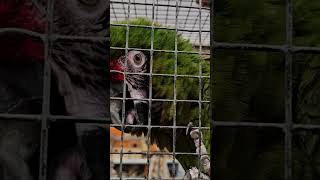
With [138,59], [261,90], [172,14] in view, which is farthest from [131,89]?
[261,90]

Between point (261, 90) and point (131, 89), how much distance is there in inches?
62.5

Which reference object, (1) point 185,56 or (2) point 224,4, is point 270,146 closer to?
(2) point 224,4

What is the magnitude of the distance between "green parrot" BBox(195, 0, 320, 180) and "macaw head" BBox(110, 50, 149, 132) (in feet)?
4.84

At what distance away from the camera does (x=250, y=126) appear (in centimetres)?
64

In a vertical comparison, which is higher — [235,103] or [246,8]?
[246,8]

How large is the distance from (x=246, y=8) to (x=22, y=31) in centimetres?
30

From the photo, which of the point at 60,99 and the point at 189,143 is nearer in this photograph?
the point at 60,99

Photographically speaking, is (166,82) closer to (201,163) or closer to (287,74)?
(201,163)

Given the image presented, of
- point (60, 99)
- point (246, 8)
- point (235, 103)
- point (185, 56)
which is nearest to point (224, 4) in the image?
point (246, 8)

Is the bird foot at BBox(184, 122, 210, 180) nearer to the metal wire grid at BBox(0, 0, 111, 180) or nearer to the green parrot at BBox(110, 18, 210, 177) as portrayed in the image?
the green parrot at BBox(110, 18, 210, 177)

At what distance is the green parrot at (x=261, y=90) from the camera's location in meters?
0.64

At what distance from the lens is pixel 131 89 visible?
2.21 meters

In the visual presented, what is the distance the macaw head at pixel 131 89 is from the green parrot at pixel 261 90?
147 centimetres

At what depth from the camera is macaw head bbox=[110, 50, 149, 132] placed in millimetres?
2150
